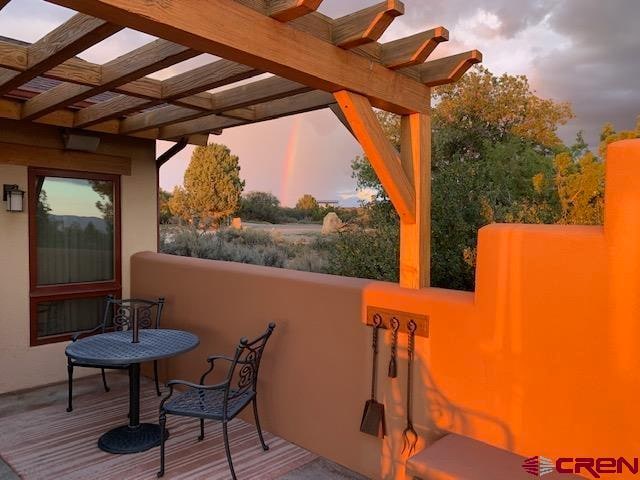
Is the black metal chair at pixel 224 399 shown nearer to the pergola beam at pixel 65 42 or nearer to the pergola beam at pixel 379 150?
the pergola beam at pixel 379 150

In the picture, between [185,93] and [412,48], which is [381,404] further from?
[185,93]

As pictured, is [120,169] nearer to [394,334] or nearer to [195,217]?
[394,334]

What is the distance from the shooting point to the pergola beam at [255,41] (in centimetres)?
175

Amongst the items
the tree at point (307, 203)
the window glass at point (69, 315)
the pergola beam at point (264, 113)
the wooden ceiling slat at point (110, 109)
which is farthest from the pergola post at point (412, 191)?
the tree at point (307, 203)

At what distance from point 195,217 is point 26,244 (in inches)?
513

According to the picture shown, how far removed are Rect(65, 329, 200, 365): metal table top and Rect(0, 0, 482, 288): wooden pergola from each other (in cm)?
169

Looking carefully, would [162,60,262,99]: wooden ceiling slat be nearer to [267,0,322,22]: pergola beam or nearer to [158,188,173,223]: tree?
[267,0,322,22]: pergola beam

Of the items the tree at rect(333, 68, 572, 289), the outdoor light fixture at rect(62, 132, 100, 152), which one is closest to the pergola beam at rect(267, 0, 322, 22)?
the outdoor light fixture at rect(62, 132, 100, 152)

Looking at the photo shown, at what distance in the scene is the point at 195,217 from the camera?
17453 millimetres

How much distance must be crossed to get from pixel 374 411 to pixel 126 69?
98.9 inches

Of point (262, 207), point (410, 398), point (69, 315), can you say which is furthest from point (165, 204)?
point (410, 398)

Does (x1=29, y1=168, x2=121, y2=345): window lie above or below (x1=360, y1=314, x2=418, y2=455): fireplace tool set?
above

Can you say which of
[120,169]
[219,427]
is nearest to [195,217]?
[120,169]

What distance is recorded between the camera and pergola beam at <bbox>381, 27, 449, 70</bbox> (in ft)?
8.02
